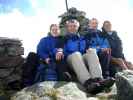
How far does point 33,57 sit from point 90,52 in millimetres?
1709

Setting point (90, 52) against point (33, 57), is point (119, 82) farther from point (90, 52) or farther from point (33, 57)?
point (33, 57)

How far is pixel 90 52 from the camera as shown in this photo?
1059cm

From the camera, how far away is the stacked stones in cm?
1176

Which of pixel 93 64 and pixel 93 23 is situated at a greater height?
pixel 93 23

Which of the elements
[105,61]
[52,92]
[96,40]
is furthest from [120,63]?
[52,92]

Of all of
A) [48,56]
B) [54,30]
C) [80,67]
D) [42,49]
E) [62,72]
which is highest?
[54,30]

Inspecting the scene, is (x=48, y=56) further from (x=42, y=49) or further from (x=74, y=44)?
(x=74, y=44)

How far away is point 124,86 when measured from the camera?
9.29 metres

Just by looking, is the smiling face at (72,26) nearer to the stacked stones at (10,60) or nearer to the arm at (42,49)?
the arm at (42,49)

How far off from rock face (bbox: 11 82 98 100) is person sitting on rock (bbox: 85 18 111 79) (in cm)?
147

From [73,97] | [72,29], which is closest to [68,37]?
[72,29]

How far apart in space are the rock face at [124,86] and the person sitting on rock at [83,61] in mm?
516

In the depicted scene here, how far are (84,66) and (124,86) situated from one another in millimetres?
1529

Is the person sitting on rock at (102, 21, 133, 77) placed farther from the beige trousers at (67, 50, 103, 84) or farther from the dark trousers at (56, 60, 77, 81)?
the dark trousers at (56, 60, 77, 81)
